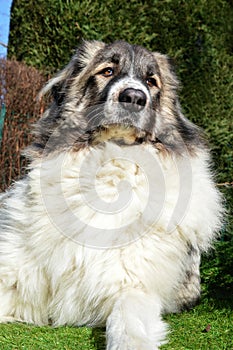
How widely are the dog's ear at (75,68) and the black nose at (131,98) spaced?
0.78 meters

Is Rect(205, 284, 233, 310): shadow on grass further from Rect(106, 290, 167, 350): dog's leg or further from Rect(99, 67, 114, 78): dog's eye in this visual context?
Rect(99, 67, 114, 78): dog's eye

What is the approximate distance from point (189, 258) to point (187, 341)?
632 millimetres

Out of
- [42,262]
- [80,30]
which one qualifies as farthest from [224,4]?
[42,262]

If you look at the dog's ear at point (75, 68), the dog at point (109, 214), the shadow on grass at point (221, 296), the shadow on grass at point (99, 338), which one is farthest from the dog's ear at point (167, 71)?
the shadow on grass at point (99, 338)

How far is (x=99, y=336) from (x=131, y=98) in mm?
1598

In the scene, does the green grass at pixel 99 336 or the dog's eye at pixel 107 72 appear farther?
the dog's eye at pixel 107 72

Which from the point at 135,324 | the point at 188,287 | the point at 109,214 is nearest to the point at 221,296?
the point at 188,287

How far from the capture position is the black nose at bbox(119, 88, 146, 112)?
345cm

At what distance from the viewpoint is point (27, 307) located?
11.3 ft

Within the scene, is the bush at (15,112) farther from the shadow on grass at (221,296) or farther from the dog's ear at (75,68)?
the shadow on grass at (221,296)

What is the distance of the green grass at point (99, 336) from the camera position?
2.90 metres

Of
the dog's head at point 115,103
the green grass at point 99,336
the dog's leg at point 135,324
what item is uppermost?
the dog's head at point 115,103

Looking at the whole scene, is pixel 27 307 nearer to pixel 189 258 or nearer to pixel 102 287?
pixel 102 287

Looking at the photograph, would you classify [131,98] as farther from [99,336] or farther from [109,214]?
[99,336]
